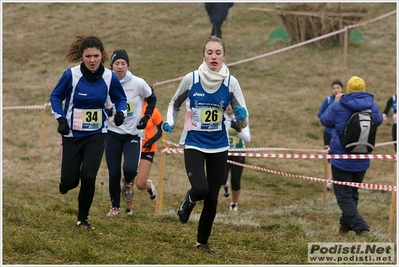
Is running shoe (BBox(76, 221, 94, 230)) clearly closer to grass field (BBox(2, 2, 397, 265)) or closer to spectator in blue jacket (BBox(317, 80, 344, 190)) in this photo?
grass field (BBox(2, 2, 397, 265))

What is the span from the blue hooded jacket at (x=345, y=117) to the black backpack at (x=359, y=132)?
0.22ft

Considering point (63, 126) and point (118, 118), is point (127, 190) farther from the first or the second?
point (63, 126)

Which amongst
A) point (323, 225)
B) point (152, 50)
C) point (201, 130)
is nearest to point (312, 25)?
point (152, 50)

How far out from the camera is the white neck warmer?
640 centimetres

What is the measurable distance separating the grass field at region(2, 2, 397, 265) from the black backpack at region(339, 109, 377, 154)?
109cm

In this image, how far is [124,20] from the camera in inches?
1152

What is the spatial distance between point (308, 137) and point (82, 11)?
15.8m

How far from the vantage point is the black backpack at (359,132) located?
845 cm

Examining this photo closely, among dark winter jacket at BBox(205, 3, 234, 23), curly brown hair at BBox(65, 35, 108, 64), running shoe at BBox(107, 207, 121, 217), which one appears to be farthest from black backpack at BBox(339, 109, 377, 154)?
dark winter jacket at BBox(205, 3, 234, 23)

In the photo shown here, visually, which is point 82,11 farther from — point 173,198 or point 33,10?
point 173,198

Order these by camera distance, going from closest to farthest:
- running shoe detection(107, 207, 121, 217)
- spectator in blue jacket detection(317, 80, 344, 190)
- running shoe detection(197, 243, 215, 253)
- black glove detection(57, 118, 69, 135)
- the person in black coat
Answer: running shoe detection(197, 243, 215, 253), black glove detection(57, 118, 69, 135), running shoe detection(107, 207, 121, 217), spectator in blue jacket detection(317, 80, 344, 190), the person in black coat

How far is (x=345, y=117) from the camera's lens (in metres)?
8.55

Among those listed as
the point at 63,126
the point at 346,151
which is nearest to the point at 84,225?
the point at 63,126

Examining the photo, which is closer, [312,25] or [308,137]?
[308,137]
